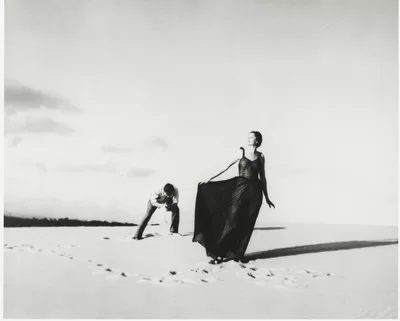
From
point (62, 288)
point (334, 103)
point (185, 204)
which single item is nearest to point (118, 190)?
point (185, 204)

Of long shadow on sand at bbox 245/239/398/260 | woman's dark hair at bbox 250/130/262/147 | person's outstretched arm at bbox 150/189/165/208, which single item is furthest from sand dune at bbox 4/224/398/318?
woman's dark hair at bbox 250/130/262/147

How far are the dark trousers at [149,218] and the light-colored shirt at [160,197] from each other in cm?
4

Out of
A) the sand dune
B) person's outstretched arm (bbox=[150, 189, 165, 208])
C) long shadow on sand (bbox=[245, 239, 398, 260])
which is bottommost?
the sand dune

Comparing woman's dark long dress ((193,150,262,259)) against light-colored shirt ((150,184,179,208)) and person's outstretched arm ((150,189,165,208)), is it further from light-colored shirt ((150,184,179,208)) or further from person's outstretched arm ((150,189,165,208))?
person's outstretched arm ((150,189,165,208))

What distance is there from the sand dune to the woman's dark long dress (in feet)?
0.42

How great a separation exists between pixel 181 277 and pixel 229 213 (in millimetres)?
672

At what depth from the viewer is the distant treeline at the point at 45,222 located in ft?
13.4

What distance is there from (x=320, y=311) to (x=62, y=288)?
217 centimetres

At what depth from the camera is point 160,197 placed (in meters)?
4.18

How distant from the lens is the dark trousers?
4.15m

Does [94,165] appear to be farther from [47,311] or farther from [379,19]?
[379,19]

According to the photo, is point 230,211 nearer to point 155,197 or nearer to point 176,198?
point 176,198

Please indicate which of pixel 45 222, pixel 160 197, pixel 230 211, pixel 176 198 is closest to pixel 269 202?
pixel 230 211

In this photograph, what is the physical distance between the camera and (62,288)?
12.7 feet
